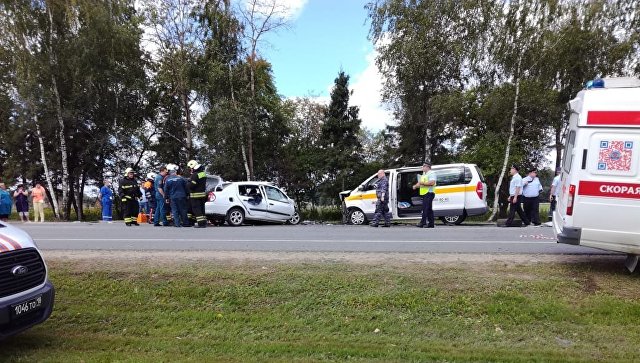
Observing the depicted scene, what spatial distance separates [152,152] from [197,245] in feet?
72.3

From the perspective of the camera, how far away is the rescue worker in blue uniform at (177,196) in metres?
13.7

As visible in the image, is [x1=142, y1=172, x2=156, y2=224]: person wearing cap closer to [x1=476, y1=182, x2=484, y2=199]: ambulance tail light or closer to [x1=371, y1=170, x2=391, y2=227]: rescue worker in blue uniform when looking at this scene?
[x1=371, y1=170, x2=391, y2=227]: rescue worker in blue uniform

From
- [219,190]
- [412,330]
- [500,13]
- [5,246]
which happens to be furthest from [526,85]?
[5,246]

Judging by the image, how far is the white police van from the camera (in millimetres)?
3953

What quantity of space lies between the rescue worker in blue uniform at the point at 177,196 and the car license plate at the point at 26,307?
9503mm

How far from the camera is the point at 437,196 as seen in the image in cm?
1527

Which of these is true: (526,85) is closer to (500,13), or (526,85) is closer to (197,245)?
(500,13)

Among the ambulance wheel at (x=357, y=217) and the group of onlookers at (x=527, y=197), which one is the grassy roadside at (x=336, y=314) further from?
the ambulance wheel at (x=357, y=217)

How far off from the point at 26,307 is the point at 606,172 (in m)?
7.19

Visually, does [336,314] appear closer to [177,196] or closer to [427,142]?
[177,196]

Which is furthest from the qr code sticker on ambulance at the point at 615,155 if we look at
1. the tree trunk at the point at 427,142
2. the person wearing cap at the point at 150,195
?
the tree trunk at the point at 427,142

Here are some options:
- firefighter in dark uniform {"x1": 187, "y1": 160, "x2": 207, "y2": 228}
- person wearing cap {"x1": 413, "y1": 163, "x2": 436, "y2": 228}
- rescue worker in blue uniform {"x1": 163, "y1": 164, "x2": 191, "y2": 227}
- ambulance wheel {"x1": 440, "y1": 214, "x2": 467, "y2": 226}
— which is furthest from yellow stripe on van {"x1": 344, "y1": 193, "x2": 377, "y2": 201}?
rescue worker in blue uniform {"x1": 163, "y1": 164, "x2": 191, "y2": 227}

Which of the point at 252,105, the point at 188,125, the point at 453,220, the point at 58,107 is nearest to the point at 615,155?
the point at 453,220

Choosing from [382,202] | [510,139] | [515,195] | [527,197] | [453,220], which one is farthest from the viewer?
[510,139]
